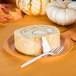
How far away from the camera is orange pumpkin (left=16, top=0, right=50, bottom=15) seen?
1.01 metres

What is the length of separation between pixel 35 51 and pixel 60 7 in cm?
41

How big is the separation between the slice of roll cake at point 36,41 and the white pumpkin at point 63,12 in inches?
10.3

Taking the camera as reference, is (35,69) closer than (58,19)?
Yes

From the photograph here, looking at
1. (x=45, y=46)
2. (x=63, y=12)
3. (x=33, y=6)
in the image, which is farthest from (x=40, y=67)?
(x=33, y=6)

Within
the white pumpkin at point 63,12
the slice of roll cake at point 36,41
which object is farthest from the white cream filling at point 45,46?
the white pumpkin at point 63,12

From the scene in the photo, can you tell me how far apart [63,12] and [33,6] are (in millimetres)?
236

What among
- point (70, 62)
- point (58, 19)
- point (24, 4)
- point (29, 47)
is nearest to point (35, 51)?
point (29, 47)

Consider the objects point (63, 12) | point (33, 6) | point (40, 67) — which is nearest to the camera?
point (40, 67)

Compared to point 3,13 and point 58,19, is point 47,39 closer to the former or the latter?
point 58,19

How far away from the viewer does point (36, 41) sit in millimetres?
583

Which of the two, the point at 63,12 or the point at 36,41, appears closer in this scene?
the point at 36,41

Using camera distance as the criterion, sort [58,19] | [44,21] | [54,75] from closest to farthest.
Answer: [54,75], [58,19], [44,21]

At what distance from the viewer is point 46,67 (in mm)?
569

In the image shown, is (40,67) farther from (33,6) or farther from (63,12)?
(33,6)
